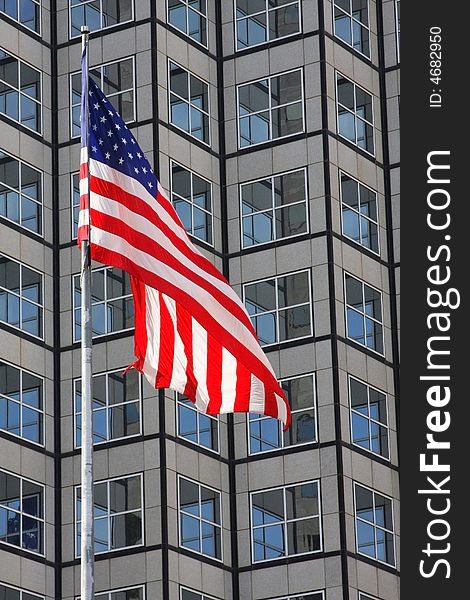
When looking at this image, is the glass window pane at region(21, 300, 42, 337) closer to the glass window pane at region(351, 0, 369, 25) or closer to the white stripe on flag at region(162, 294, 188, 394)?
the glass window pane at region(351, 0, 369, 25)

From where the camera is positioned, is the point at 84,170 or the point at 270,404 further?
the point at 270,404

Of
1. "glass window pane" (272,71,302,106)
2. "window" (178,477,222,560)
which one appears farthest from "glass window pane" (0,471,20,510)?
"glass window pane" (272,71,302,106)

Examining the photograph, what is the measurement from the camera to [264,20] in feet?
192

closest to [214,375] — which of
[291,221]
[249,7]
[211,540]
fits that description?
[211,540]

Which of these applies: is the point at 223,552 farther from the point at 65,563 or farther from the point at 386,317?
the point at 386,317

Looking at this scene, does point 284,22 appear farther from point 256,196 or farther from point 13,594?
point 13,594

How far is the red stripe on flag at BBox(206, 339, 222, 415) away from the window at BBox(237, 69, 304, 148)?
2933 centimetres

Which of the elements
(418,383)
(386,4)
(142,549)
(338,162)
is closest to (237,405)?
(418,383)

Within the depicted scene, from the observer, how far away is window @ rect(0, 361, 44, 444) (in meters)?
51.8

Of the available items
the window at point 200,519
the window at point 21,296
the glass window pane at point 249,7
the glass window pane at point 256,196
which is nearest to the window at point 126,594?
the window at point 200,519

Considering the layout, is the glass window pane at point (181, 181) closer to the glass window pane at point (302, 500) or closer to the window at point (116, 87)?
the window at point (116, 87)

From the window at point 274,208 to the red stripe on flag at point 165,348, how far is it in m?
28.0

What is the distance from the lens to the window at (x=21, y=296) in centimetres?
5288

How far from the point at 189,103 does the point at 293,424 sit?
36.3ft
